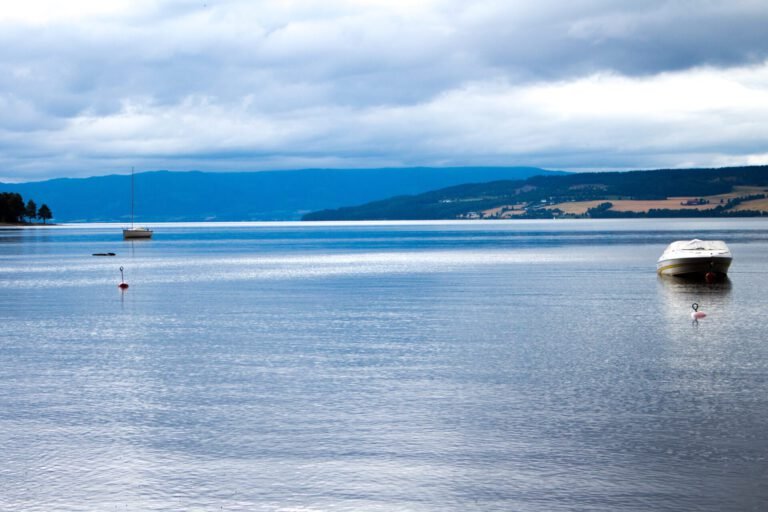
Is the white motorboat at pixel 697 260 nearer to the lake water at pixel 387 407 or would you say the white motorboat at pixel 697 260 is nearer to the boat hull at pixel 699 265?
the boat hull at pixel 699 265

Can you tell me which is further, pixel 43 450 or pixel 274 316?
pixel 274 316

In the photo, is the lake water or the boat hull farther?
the boat hull

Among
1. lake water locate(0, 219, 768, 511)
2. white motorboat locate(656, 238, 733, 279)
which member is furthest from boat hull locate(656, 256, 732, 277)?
lake water locate(0, 219, 768, 511)

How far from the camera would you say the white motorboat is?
73.9 metres

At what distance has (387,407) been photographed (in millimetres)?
24828

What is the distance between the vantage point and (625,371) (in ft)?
99.3

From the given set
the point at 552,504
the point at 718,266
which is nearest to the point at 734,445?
the point at 552,504

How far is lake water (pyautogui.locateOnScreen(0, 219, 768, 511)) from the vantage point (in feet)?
58.2

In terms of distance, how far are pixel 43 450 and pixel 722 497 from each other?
43.8 ft

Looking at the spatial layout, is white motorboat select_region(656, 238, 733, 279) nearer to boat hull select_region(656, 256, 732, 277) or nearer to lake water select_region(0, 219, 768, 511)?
boat hull select_region(656, 256, 732, 277)

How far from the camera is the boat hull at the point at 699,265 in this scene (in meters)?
73.8

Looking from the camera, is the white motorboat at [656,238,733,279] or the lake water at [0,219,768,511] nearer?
the lake water at [0,219,768,511]

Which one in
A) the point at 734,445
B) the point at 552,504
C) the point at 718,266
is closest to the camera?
the point at 552,504

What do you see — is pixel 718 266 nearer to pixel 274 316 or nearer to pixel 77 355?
pixel 274 316
